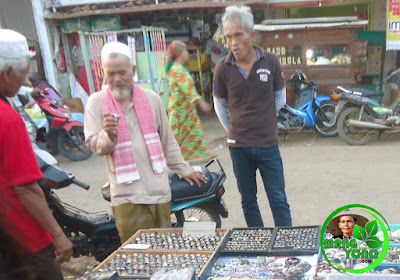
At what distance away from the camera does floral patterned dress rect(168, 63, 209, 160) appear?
514 cm

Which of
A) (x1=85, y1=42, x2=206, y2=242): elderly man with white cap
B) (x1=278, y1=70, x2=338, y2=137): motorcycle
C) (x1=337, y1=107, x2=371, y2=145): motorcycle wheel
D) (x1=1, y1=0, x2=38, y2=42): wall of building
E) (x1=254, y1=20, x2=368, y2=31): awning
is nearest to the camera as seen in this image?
(x1=85, y1=42, x2=206, y2=242): elderly man with white cap

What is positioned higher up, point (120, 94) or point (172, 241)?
point (120, 94)

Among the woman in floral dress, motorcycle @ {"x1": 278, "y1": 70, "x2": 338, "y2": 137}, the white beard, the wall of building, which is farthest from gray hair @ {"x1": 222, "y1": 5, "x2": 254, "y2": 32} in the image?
the wall of building

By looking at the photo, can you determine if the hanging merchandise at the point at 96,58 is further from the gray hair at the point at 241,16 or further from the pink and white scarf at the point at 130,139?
the pink and white scarf at the point at 130,139

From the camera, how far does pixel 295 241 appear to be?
Result: 2.00m

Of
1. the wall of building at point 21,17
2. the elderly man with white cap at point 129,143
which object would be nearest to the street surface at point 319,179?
the elderly man with white cap at point 129,143

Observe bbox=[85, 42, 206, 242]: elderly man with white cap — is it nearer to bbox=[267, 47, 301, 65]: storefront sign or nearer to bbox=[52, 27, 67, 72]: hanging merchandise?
bbox=[267, 47, 301, 65]: storefront sign

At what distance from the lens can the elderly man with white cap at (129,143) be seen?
2.28 metres

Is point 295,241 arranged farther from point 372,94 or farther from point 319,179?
point 372,94

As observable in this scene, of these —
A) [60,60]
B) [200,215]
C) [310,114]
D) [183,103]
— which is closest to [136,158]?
[200,215]

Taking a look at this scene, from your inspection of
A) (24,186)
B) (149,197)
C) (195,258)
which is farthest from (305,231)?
(24,186)

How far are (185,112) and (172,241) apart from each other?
3325mm

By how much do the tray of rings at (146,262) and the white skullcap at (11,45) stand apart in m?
1.02

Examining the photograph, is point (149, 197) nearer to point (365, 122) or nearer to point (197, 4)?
point (365, 122)
